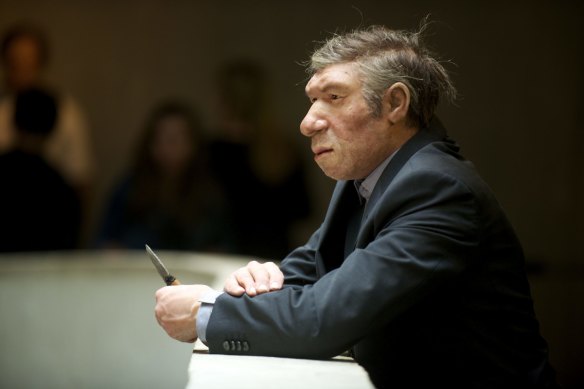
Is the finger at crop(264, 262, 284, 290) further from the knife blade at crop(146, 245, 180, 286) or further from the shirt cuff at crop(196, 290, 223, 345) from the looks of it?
the knife blade at crop(146, 245, 180, 286)

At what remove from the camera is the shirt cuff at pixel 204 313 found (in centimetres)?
218

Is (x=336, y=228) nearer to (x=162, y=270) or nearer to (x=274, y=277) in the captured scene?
(x=274, y=277)

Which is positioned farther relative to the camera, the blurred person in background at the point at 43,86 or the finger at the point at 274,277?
the blurred person in background at the point at 43,86

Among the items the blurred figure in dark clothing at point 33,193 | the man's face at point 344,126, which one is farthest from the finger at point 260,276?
the blurred figure in dark clothing at point 33,193

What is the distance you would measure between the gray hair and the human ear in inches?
0.5

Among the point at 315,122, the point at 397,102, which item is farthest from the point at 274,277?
the point at 397,102

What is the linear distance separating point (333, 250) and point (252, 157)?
159 inches

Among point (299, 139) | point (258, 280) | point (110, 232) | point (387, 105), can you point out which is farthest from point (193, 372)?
point (299, 139)

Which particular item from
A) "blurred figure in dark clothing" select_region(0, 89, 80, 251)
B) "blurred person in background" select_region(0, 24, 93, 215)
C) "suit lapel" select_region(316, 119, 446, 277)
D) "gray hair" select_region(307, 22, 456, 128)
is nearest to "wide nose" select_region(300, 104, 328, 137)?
"gray hair" select_region(307, 22, 456, 128)

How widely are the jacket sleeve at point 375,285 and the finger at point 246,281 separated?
0.11 feet

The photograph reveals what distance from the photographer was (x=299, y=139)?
669 centimetres

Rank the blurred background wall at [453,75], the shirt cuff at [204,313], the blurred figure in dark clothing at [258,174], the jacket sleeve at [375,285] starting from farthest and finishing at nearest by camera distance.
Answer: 1. the blurred background wall at [453,75]
2. the blurred figure in dark clothing at [258,174]
3. the shirt cuff at [204,313]
4. the jacket sleeve at [375,285]

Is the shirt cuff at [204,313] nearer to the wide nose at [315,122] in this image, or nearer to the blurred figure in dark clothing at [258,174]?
the wide nose at [315,122]

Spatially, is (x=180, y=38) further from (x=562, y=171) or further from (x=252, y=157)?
(x=562, y=171)
